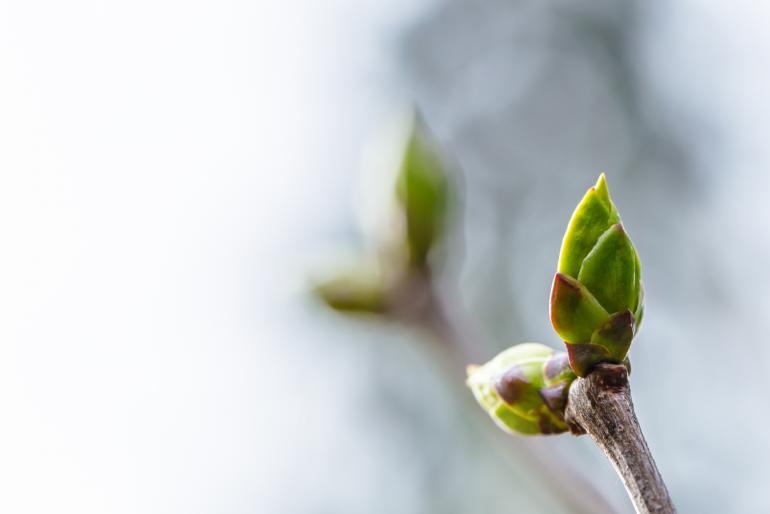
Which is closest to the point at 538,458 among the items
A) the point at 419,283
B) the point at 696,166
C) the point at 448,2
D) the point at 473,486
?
the point at 419,283

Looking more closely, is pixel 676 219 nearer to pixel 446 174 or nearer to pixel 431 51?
pixel 431 51

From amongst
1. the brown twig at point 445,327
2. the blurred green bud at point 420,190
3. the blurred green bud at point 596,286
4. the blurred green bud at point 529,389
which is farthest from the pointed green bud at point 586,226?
the blurred green bud at point 420,190

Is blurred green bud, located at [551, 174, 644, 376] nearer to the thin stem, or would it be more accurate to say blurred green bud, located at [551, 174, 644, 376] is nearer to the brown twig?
the thin stem

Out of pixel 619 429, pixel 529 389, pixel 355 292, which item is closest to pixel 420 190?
pixel 355 292

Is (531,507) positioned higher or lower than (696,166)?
lower

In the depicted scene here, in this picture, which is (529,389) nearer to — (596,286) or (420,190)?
(596,286)
